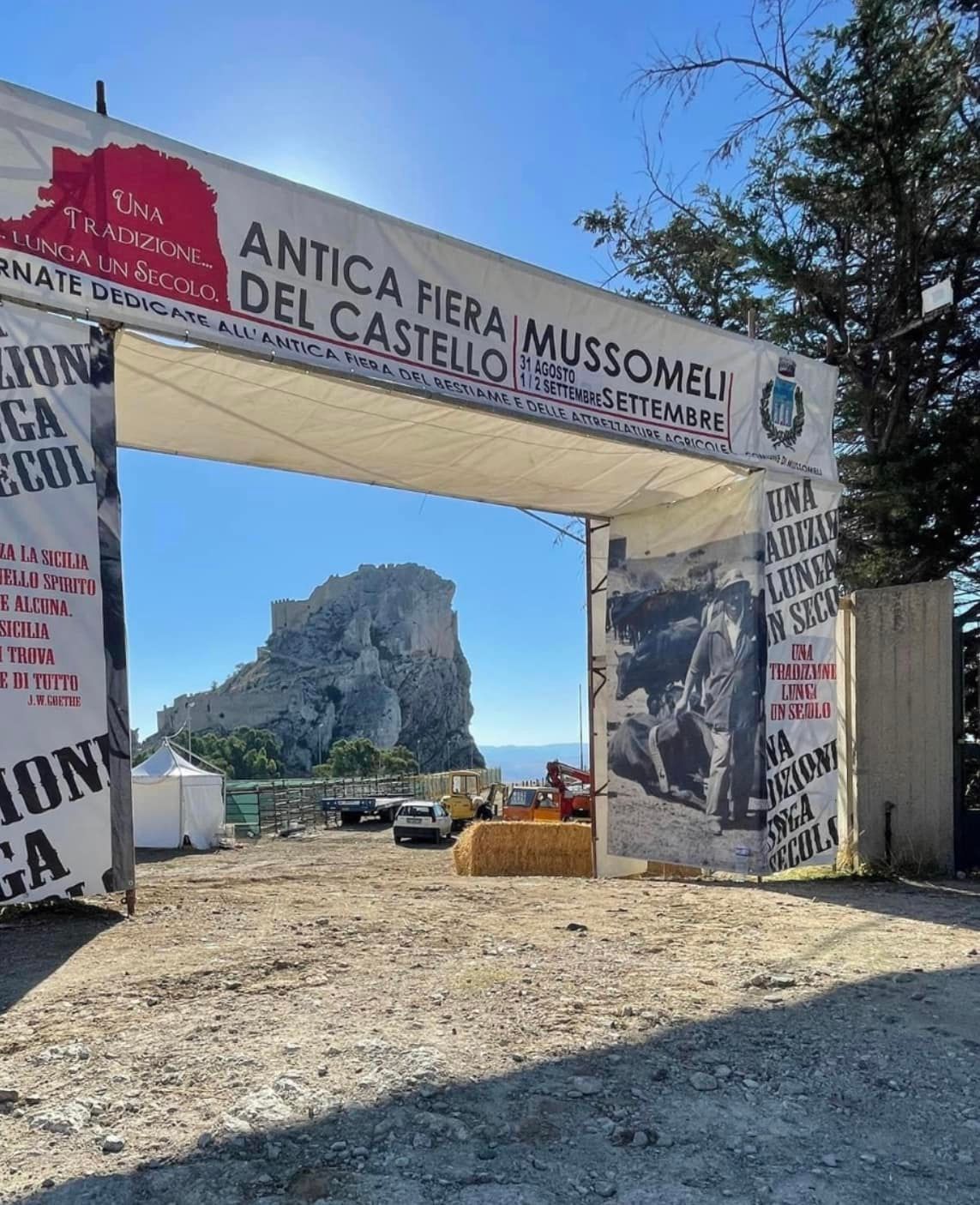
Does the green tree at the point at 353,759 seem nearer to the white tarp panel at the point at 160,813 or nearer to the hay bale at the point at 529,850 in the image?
the white tarp panel at the point at 160,813

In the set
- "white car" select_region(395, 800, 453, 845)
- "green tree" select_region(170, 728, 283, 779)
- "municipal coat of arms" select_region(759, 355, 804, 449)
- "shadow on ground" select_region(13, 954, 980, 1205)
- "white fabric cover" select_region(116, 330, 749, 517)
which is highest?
"municipal coat of arms" select_region(759, 355, 804, 449)

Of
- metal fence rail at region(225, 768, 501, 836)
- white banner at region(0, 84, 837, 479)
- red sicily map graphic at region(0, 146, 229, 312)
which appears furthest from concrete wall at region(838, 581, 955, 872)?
metal fence rail at region(225, 768, 501, 836)

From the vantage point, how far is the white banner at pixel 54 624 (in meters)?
5.46

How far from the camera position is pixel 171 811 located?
26297 millimetres

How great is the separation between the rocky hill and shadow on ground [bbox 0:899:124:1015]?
14721cm

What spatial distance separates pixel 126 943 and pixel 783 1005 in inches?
146

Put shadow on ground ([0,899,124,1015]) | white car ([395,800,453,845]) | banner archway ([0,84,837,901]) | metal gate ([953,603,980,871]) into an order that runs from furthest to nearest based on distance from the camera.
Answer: white car ([395,800,453,845]) < metal gate ([953,603,980,871]) < banner archway ([0,84,837,901]) < shadow on ground ([0,899,124,1015])

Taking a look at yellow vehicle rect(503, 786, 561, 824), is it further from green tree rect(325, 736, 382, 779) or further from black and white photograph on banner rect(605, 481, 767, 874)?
green tree rect(325, 736, 382, 779)

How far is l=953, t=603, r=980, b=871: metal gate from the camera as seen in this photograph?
8797 mm

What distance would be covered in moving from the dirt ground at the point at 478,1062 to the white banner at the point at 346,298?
13.7 ft

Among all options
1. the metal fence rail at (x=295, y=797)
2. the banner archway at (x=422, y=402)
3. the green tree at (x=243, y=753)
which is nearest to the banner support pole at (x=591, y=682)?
the banner archway at (x=422, y=402)

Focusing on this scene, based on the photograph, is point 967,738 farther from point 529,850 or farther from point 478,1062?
point 478,1062

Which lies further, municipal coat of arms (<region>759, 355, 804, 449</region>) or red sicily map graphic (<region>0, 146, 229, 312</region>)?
municipal coat of arms (<region>759, 355, 804, 449</region>)

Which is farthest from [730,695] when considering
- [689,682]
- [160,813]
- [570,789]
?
[160,813]
